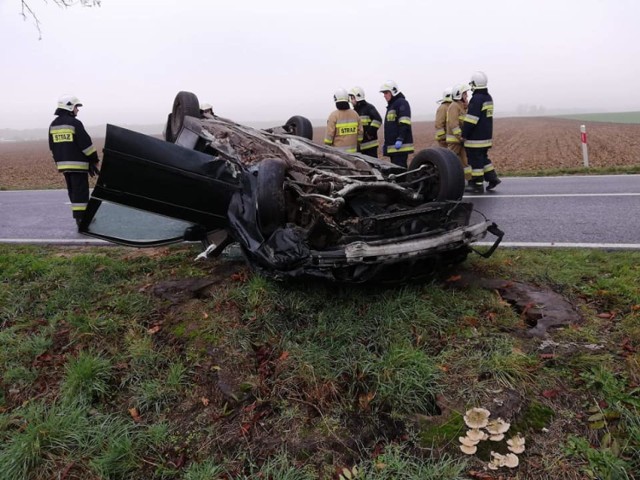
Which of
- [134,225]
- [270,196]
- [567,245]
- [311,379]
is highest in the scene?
[270,196]

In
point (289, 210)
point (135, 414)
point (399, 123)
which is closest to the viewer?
point (135, 414)

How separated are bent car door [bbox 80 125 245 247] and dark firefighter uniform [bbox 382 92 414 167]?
4763 millimetres

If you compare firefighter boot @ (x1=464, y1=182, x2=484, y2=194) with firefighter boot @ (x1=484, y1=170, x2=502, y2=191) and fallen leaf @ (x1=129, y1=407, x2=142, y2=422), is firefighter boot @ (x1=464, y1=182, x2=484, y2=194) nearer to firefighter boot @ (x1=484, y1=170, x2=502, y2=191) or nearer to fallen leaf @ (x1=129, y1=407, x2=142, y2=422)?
firefighter boot @ (x1=484, y1=170, x2=502, y2=191)

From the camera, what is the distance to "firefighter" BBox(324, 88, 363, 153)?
7355mm

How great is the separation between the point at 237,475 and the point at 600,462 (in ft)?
5.07

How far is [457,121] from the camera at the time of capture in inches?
305

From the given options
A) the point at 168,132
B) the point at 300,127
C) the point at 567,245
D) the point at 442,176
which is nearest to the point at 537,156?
the point at 300,127

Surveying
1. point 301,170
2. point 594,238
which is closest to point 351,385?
point 301,170

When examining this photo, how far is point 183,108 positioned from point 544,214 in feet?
14.4

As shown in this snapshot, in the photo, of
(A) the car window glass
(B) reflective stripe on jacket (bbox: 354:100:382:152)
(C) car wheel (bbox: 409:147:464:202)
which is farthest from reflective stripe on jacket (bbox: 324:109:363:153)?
(A) the car window glass

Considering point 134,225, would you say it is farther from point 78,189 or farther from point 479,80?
point 479,80

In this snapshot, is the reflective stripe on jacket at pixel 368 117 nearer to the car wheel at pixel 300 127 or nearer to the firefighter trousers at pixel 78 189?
the car wheel at pixel 300 127

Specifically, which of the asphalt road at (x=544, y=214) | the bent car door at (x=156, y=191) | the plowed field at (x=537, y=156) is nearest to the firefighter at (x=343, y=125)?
the asphalt road at (x=544, y=214)

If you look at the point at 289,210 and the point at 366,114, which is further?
the point at 366,114
